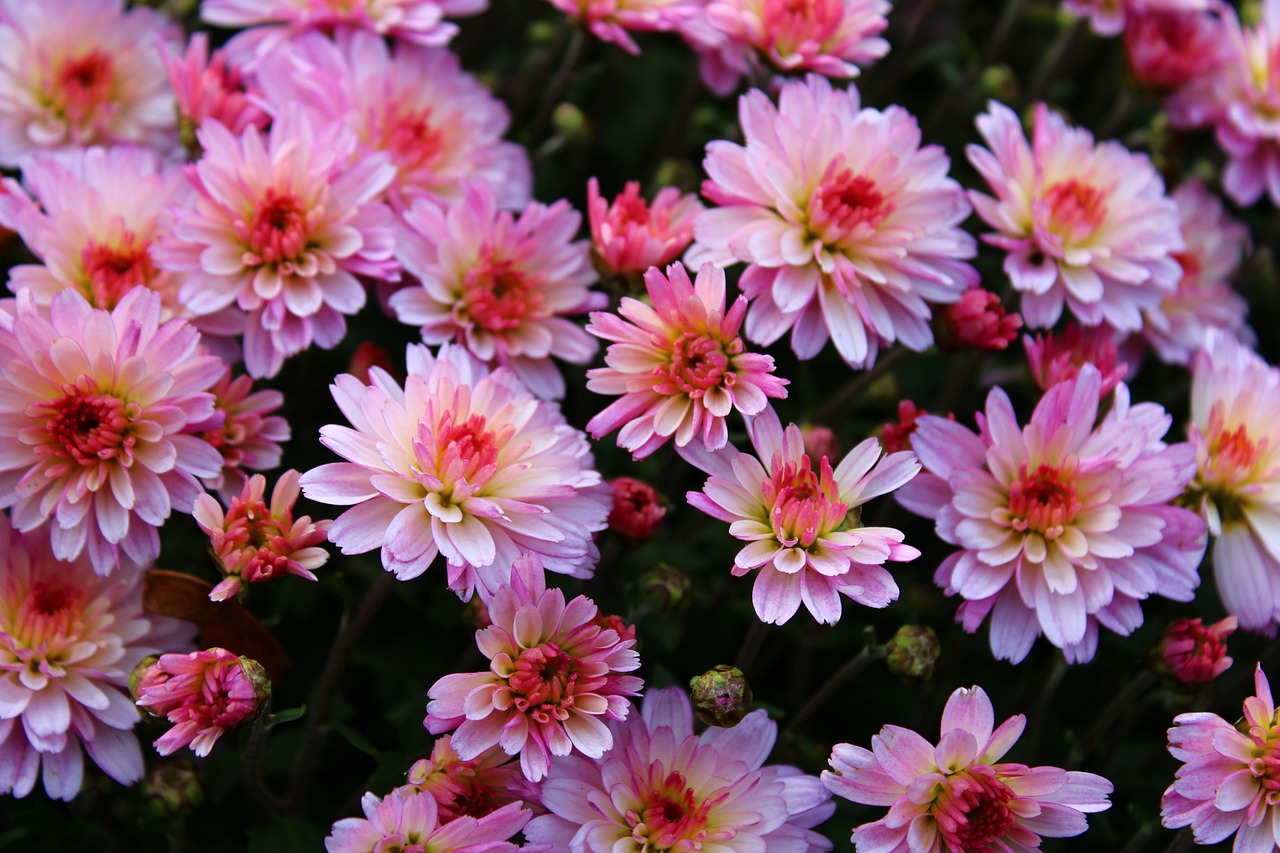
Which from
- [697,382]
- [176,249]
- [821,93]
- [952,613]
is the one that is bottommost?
[952,613]

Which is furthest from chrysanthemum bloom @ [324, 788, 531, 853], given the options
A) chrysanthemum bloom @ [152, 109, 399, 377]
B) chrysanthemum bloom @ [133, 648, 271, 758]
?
chrysanthemum bloom @ [152, 109, 399, 377]

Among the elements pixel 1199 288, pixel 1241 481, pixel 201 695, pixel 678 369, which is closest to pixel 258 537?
pixel 201 695

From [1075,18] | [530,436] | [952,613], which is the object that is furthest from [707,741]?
[1075,18]

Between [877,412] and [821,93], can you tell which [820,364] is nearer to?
[877,412]

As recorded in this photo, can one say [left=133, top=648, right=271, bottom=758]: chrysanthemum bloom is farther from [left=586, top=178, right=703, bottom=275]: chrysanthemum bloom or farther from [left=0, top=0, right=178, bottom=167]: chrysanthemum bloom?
[left=0, top=0, right=178, bottom=167]: chrysanthemum bloom

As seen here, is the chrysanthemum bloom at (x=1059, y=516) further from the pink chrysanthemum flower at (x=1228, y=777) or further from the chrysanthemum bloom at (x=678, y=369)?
the chrysanthemum bloom at (x=678, y=369)
